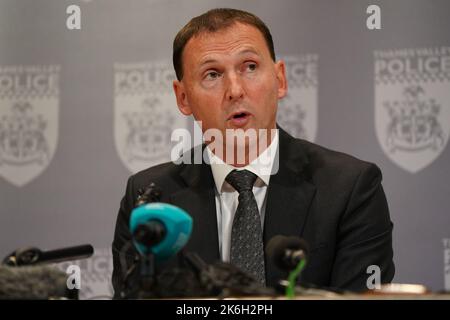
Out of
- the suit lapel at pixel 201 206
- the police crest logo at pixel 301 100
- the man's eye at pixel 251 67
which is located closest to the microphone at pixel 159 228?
the suit lapel at pixel 201 206

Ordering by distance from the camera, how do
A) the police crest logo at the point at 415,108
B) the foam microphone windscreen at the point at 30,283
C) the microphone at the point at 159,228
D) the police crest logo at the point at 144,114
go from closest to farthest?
the foam microphone windscreen at the point at 30,283
the microphone at the point at 159,228
the police crest logo at the point at 415,108
the police crest logo at the point at 144,114

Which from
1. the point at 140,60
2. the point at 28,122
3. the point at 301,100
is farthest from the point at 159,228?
the point at 28,122

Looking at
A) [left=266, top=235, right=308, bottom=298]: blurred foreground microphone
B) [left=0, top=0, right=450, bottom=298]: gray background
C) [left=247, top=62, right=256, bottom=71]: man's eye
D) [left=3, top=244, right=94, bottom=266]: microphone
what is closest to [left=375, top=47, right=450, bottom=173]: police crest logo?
[left=0, top=0, right=450, bottom=298]: gray background

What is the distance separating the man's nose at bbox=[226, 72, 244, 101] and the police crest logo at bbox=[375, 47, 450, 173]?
1.00m

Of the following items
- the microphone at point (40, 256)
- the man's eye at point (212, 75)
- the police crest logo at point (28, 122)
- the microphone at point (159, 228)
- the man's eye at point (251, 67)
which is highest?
the man's eye at point (251, 67)

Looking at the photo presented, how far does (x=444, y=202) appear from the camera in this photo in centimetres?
366

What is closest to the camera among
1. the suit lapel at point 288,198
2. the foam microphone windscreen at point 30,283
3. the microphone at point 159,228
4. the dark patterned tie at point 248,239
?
the foam microphone windscreen at point 30,283

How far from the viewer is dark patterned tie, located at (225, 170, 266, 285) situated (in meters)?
2.72

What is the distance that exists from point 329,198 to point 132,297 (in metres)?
1.29

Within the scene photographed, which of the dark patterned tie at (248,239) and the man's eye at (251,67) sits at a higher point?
the man's eye at (251,67)

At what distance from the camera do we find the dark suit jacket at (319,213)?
277 centimetres

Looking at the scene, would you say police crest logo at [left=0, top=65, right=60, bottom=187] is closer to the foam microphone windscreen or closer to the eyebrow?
the eyebrow

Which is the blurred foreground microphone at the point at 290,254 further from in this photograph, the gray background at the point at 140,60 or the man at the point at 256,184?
the gray background at the point at 140,60

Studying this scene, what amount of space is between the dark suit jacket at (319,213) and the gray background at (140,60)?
0.71 meters
